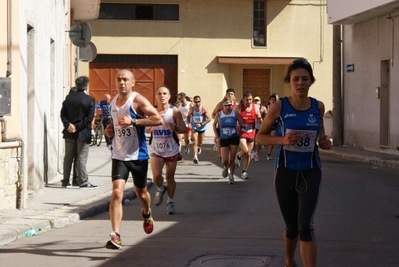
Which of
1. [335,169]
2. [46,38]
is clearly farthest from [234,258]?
[335,169]

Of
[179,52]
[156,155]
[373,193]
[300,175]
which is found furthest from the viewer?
[179,52]

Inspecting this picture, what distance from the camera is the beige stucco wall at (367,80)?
27000mm

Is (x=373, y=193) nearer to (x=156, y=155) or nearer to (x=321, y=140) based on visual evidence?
(x=156, y=155)

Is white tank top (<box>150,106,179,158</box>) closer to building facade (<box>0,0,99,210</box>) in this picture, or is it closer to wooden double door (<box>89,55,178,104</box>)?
building facade (<box>0,0,99,210</box>)

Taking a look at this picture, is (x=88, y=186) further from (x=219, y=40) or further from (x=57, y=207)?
(x=219, y=40)

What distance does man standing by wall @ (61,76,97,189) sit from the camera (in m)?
15.8

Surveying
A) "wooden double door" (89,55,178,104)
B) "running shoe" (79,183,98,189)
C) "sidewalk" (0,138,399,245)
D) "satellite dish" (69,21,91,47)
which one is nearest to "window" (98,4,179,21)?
"wooden double door" (89,55,178,104)

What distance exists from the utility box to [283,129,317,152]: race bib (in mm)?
5638

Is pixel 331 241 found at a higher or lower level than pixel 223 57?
lower

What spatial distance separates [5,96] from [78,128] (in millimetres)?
3948

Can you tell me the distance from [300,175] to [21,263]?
3.14 m

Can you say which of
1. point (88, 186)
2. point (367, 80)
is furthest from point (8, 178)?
point (367, 80)

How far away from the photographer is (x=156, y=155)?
1300cm

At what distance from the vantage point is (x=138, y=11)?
4050 cm
